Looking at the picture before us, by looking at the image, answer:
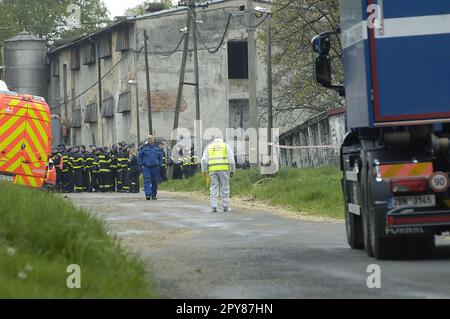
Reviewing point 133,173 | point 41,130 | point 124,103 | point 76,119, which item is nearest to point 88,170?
point 133,173

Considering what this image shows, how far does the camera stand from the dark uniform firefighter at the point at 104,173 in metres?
40.2

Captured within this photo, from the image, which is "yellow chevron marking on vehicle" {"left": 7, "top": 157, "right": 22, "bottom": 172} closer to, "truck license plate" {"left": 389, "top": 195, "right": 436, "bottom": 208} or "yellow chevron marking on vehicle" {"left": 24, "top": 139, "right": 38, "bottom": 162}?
"yellow chevron marking on vehicle" {"left": 24, "top": 139, "right": 38, "bottom": 162}

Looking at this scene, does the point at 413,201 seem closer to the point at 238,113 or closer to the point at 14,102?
the point at 14,102

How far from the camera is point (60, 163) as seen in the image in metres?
41.1

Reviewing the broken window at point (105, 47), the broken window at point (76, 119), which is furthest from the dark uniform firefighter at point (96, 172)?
the broken window at point (76, 119)

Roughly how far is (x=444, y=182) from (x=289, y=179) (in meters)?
17.8

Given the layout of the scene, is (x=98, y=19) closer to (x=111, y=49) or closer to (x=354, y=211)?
(x=111, y=49)

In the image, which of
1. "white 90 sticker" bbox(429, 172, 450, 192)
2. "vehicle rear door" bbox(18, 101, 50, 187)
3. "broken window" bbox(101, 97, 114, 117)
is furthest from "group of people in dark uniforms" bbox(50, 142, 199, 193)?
"white 90 sticker" bbox(429, 172, 450, 192)

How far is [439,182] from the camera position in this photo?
11.9m

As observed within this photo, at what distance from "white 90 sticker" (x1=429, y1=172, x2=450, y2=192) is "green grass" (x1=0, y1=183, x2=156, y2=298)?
10.7ft

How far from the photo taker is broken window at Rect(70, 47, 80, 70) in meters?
65.4

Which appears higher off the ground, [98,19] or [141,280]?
[98,19]

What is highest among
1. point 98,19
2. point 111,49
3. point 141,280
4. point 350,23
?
point 98,19

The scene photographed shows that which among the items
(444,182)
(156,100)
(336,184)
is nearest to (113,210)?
(336,184)
